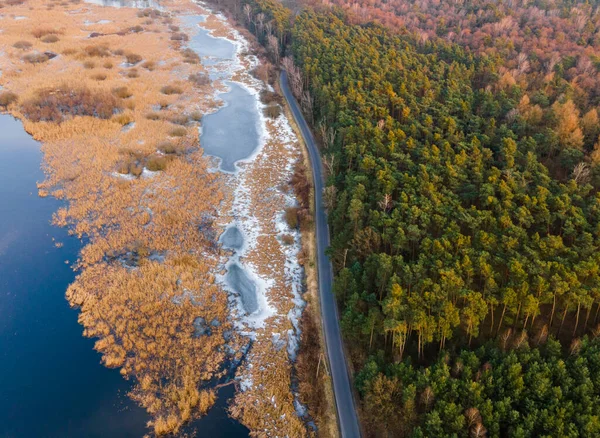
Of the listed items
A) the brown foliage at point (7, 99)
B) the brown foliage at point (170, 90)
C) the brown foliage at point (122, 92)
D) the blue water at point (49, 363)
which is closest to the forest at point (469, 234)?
the blue water at point (49, 363)

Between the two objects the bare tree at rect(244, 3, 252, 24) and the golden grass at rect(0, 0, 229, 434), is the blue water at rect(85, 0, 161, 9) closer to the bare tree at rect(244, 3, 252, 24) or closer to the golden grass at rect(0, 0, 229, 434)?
the bare tree at rect(244, 3, 252, 24)

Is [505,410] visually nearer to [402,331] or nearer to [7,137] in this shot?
[402,331]

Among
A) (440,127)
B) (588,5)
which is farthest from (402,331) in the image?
(588,5)

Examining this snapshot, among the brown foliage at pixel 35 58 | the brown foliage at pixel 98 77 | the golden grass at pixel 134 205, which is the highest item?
the brown foliage at pixel 98 77

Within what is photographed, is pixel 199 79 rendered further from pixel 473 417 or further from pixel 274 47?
pixel 473 417

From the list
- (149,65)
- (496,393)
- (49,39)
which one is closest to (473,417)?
(496,393)

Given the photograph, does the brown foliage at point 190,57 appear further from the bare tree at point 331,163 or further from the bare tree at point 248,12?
the bare tree at point 331,163
